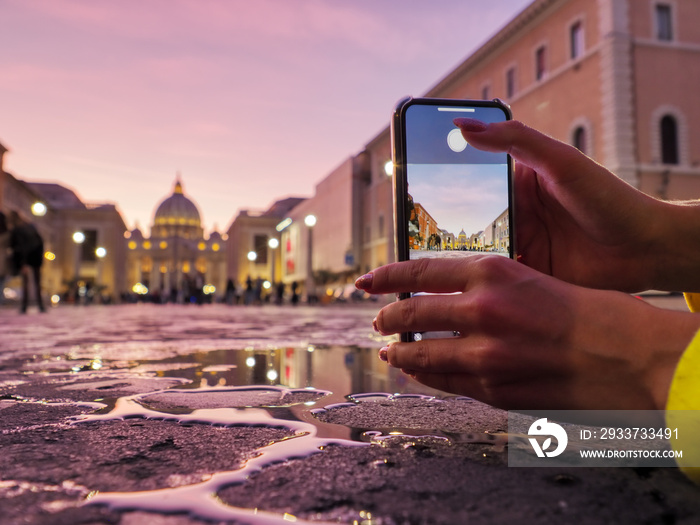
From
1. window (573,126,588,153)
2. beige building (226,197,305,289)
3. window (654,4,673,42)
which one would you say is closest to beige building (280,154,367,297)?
beige building (226,197,305,289)

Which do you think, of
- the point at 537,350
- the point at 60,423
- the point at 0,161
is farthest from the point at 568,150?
the point at 0,161

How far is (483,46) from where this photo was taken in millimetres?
26250

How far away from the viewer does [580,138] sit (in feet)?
68.5

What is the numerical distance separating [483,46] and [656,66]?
28.9 feet

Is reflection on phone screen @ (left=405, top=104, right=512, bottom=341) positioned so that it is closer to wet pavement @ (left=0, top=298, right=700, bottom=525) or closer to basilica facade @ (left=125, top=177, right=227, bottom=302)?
wet pavement @ (left=0, top=298, right=700, bottom=525)

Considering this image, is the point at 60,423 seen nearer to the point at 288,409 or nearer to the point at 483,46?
the point at 288,409

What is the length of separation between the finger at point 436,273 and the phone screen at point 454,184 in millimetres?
275

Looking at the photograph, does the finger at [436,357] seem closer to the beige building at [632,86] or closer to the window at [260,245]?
the beige building at [632,86]

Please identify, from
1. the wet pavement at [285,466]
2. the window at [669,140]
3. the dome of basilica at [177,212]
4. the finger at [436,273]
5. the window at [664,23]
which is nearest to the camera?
the wet pavement at [285,466]

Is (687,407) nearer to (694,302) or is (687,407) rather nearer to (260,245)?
(694,302)

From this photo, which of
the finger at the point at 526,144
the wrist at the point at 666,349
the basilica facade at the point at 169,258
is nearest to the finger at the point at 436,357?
the wrist at the point at 666,349

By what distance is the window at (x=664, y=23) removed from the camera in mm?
19766

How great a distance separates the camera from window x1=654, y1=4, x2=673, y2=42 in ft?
64.8

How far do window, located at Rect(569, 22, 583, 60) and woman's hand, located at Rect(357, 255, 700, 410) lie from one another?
23129mm
